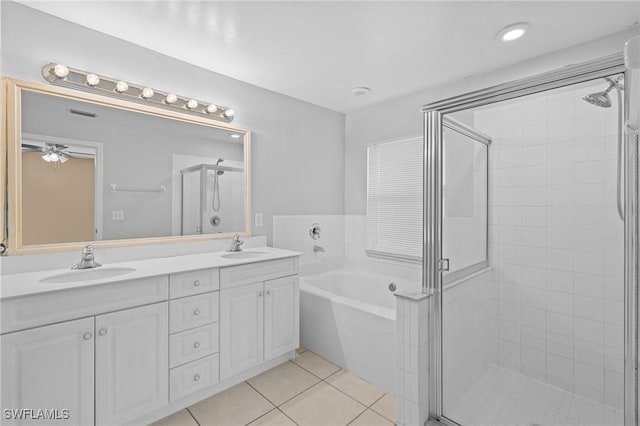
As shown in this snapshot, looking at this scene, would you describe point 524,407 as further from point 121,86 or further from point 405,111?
point 121,86

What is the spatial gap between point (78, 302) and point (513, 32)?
9.48 feet

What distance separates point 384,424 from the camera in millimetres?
1720

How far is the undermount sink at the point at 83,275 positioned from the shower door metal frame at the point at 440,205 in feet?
5.88

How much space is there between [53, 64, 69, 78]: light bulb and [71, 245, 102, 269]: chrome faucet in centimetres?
103

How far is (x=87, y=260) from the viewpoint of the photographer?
1742mm

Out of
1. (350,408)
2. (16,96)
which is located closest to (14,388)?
(16,96)

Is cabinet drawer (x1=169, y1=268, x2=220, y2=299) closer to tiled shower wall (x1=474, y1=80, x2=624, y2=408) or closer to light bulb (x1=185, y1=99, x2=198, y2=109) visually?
light bulb (x1=185, y1=99, x2=198, y2=109)

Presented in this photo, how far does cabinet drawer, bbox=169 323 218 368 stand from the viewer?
171 centimetres

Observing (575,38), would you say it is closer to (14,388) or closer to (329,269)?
(329,269)

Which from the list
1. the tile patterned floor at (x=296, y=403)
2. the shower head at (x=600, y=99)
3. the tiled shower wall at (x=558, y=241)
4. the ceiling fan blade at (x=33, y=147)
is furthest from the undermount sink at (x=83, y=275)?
the shower head at (x=600, y=99)

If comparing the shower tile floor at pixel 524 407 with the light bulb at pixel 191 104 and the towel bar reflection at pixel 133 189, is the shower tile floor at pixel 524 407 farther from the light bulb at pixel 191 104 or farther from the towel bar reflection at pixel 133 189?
the light bulb at pixel 191 104

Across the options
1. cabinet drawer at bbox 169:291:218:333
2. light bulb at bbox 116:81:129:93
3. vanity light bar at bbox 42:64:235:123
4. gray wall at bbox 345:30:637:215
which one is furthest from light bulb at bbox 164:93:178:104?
gray wall at bbox 345:30:637:215

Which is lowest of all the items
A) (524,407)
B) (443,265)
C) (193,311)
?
(524,407)

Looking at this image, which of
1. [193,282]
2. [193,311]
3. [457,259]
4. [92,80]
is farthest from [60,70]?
[457,259]
